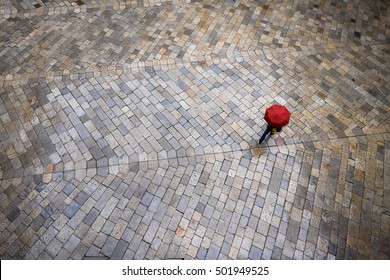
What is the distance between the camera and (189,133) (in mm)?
6496

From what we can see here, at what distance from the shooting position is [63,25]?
855cm

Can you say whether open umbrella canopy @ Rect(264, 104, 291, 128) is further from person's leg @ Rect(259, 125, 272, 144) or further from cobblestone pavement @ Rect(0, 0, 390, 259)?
cobblestone pavement @ Rect(0, 0, 390, 259)

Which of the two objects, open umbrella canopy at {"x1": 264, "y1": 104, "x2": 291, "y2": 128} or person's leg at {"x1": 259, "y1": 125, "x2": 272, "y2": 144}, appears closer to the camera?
open umbrella canopy at {"x1": 264, "y1": 104, "x2": 291, "y2": 128}

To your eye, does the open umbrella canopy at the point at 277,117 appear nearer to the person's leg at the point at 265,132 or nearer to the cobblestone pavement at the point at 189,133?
the person's leg at the point at 265,132

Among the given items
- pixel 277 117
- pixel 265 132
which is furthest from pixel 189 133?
pixel 277 117

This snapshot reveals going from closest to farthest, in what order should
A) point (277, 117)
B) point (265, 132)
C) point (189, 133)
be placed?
point (277, 117) → point (265, 132) → point (189, 133)

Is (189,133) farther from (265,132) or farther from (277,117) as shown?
(277,117)

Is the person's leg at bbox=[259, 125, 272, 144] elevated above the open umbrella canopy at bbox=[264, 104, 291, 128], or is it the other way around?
the open umbrella canopy at bbox=[264, 104, 291, 128]

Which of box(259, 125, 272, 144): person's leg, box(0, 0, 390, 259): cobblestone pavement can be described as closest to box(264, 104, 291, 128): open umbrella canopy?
box(259, 125, 272, 144): person's leg

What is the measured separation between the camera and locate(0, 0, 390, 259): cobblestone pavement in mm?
5320

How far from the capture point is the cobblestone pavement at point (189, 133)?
5320 mm

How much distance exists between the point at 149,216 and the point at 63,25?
6.78m
